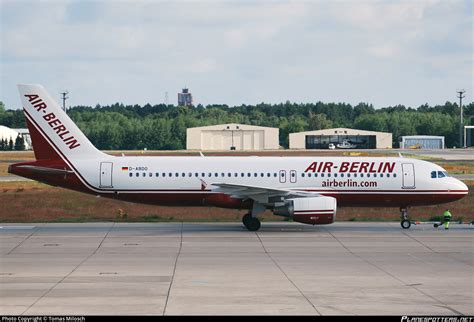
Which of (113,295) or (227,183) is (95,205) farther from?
(113,295)

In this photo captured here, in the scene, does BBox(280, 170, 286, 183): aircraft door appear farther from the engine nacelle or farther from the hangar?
the hangar

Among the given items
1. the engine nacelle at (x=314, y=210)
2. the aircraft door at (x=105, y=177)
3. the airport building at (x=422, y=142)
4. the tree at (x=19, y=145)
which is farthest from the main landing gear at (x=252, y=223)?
the airport building at (x=422, y=142)

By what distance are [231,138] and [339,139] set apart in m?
20.6

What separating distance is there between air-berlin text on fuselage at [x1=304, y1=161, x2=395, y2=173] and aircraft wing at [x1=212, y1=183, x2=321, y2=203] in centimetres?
137

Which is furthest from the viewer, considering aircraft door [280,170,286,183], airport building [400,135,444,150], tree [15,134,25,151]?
airport building [400,135,444,150]

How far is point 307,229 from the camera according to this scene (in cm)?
3956

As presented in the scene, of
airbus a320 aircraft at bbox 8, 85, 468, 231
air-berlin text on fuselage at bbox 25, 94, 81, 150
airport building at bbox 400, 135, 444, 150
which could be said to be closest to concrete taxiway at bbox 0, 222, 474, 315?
airbus a320 aircraft at bbox 8, 85, 468, 231

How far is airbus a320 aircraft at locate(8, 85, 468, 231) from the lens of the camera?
39.2 metres

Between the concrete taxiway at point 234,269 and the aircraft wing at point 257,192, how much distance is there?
1.53 meters

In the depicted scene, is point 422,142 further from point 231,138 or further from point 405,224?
point 405,224

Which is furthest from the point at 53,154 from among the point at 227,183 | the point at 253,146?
the point at 253,146

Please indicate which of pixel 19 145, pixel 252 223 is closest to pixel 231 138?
pixel 19 145

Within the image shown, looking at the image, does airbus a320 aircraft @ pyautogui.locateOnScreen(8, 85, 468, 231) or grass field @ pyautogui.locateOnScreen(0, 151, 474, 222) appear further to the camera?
grass field @ pyautogui.locateOnScreen(0, 151, 474, 222)

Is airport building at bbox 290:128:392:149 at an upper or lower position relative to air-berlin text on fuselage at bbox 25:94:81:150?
lower
